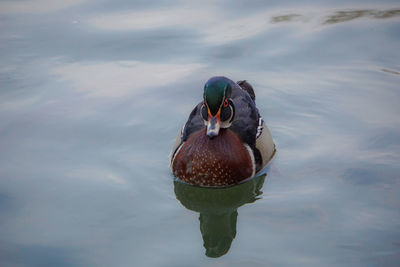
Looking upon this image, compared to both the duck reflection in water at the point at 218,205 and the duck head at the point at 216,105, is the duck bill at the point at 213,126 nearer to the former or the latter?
the duck head at the point at 216,105

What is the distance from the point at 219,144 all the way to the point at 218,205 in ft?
2.25

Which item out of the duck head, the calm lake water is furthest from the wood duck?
the calm lake water

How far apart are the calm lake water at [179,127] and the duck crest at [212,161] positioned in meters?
0.15

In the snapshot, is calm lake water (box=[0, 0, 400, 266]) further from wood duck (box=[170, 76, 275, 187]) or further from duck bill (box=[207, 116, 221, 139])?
duck bill (box=[207, 116, 221, 139])

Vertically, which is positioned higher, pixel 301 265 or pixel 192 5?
pixel 192 5

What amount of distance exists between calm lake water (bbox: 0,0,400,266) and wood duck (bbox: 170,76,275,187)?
167mm

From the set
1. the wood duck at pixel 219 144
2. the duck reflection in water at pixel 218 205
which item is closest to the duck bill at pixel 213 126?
the wood duck at pixel 219 144

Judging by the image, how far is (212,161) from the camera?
22.1 feet

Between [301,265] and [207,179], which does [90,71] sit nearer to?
[207,179]

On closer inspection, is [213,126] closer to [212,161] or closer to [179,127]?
[212,161]

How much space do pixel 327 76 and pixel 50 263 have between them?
509 cm

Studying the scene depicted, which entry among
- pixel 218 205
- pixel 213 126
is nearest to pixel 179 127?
pixel 213 126

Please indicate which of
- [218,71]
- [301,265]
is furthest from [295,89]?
[301,265]

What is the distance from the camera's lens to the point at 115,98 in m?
8.59
